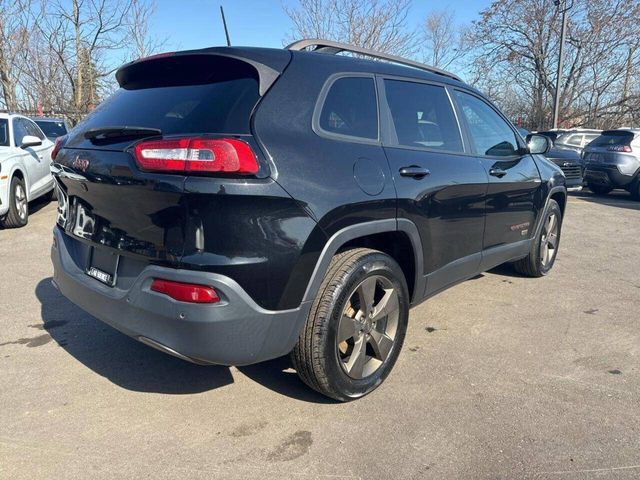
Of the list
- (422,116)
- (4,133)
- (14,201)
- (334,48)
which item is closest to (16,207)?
(14,201)

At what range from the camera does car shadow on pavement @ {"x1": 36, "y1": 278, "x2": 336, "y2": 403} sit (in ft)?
10.0

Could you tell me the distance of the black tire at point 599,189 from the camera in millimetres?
12788

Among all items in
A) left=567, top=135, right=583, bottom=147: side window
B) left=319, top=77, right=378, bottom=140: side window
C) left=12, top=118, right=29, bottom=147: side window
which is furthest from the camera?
left=567, top=135, right=583, bottom=147: side window

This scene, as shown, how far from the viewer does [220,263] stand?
2.21 metres

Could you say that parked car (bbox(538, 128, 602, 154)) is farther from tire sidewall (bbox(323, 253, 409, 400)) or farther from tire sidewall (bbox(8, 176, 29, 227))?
tire sidewall (bbox(323, 253, 409, 400))

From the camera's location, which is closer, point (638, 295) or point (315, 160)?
point (315, 160)

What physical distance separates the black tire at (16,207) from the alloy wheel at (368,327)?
624 centimetres

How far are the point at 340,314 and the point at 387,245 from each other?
0.71m

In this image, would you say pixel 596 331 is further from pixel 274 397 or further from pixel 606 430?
pixel 274 397

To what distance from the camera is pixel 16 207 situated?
7348 millimetres

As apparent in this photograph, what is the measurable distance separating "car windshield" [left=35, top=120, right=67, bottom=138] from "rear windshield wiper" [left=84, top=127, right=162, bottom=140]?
11085 millimetres

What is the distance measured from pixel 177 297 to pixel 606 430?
230cm

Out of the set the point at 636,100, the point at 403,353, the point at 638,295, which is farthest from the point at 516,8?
the point at 403,353

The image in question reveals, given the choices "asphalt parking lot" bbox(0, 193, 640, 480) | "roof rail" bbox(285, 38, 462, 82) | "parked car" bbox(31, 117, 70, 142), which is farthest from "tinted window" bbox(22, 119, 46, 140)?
"roof rail" bbox(285, 38, 462, 82)
